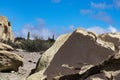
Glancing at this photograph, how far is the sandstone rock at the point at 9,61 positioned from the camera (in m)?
21.3

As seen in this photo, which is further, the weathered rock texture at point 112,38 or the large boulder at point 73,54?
the weathered rock texture at point 112,38

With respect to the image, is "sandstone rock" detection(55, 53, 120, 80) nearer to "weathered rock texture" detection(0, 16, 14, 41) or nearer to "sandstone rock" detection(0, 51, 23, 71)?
"sandstone rock" detection(0, 51, 23, 71)

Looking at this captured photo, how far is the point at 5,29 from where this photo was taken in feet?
203

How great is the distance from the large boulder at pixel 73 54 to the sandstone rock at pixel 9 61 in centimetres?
1211

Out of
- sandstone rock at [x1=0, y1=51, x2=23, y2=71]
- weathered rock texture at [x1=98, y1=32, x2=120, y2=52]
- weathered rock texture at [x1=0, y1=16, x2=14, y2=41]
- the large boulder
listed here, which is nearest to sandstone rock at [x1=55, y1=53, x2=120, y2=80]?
the large boulder

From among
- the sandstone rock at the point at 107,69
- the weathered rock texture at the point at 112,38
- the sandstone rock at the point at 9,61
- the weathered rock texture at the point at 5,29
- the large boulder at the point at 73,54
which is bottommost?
the sandstone rock at the point at 107,69

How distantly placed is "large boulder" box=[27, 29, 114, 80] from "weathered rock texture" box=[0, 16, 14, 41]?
5036 centimetres

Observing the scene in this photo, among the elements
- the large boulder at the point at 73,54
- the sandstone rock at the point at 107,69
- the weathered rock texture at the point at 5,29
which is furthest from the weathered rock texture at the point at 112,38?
the weathered rock texture at the point at 5,29

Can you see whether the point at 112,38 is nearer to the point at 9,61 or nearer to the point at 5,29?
the point at 9,61

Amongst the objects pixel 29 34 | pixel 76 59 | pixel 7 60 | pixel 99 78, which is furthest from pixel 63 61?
pixel 29 34

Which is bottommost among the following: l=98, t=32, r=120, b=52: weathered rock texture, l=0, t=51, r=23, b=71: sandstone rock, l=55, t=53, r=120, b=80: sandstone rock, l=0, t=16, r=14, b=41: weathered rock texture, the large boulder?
l=55, t=53, r=120, b=80: sandstone rock

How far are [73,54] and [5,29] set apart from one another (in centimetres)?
5352

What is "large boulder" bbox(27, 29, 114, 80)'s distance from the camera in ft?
28.1

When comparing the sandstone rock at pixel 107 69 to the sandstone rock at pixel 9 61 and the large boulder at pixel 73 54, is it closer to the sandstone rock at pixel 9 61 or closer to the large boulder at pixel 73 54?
the large boulder at pixel 73 54
